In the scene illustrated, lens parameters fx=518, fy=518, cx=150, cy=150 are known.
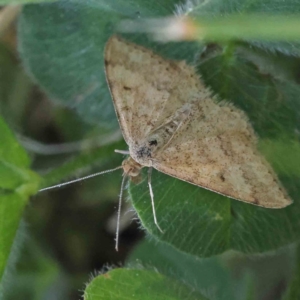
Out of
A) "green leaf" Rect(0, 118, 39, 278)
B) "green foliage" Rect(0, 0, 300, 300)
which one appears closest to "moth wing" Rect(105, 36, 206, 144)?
"green foliage" Rect(0, 0, 300, 300)

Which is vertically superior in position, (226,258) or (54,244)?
(54,244)

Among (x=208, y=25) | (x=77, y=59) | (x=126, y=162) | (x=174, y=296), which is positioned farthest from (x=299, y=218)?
(x=77, y=59)

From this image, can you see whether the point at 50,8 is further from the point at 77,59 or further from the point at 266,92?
the point at 266,92

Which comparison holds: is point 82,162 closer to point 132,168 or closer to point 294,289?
point 132,168

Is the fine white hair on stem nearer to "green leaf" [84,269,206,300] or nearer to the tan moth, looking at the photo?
the tan moth

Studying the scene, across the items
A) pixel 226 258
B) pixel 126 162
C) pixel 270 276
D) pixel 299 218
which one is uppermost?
pixel 126 162

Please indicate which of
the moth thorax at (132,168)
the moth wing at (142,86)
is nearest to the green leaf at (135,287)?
the moth thorax at (132,168)

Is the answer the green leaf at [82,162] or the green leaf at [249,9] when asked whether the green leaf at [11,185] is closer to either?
the green leaf at [82,162]

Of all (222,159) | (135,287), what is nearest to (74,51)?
(222,159)
